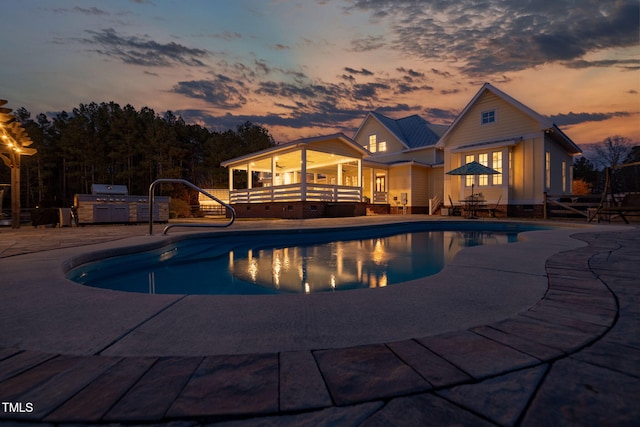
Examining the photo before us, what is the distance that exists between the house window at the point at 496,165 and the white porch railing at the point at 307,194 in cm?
692

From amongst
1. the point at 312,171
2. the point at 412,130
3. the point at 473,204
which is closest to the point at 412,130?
the point at 412,130

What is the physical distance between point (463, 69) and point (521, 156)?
7350 mm

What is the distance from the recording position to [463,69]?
17922 millimetres

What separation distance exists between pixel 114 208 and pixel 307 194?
25.6ft

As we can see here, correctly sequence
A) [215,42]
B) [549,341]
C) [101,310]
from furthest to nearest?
[215,42] < [101,310] < [549,341]

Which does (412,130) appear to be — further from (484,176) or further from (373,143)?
(484,176)

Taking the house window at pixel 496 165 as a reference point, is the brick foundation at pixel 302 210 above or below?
below

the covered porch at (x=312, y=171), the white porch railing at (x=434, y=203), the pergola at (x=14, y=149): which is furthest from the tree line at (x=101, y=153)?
the white porch railing at (x=434, y=203)

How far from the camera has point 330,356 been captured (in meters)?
1.23

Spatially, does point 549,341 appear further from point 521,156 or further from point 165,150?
point 165,150

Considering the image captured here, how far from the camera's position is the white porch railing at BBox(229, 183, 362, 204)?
14102 millimetres

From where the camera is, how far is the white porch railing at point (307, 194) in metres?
14.1

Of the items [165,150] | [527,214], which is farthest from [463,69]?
[165,150]

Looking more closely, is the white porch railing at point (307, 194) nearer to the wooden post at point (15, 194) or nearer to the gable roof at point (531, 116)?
the gable roof at point (531, 116)
